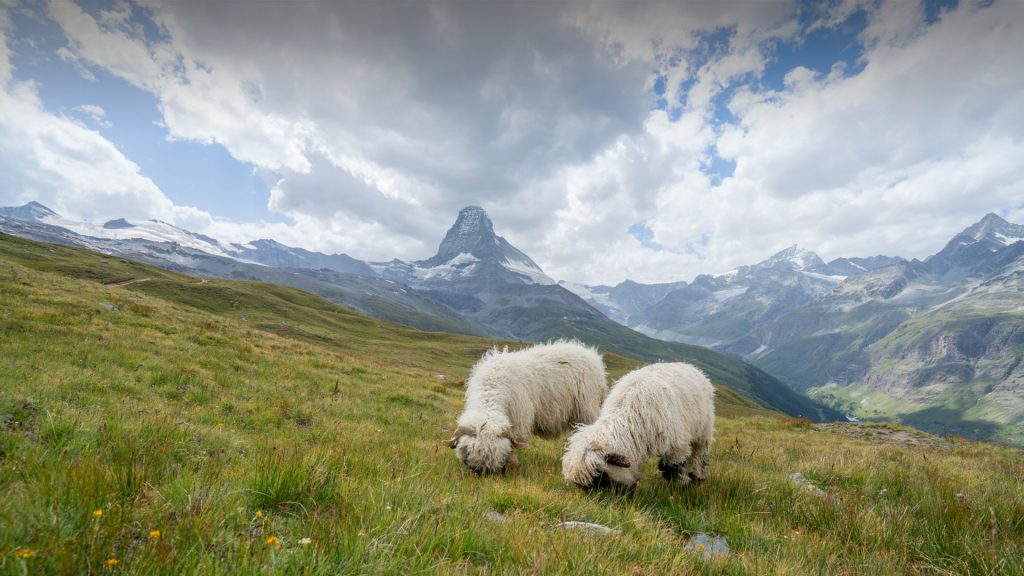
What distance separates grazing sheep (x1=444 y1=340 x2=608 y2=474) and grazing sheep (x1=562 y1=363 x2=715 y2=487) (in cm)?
149

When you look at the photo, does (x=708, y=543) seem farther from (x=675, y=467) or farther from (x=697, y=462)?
(x=697, y=462)

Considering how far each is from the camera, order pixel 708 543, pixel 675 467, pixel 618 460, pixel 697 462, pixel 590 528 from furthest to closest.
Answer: pixel 697 462 → pixel 675 467 → pixel 618 460 → pixel 708 543 → pixel 590 528

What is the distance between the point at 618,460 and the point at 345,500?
466 centimetres

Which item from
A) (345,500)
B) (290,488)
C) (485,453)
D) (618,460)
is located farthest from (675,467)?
(290,488)

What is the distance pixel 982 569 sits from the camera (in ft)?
12.9

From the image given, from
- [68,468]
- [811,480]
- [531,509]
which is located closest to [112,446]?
[68,468]

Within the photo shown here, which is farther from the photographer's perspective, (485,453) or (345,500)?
(485,453)

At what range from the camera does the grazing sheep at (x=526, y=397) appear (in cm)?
838

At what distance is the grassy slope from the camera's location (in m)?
2.51

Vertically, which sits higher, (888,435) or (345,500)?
(345,500)

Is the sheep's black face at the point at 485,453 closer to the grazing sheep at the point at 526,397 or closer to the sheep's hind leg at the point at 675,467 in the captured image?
the grazing sheep at the point at 526,397

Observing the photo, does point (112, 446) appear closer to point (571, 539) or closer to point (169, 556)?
point (169, 556)

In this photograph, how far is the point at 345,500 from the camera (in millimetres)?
3732

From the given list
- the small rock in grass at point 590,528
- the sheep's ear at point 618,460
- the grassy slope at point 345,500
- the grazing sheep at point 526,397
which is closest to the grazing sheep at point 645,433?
the sheep's ear at point 618,460
